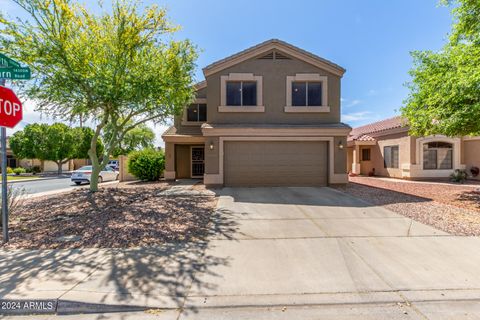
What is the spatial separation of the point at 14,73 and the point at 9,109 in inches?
28.7

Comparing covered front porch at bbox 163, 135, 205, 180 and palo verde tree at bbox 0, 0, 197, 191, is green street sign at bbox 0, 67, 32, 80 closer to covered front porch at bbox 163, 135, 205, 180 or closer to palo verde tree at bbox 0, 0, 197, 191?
palo verde tree at bbox 0, 0, 197, 191

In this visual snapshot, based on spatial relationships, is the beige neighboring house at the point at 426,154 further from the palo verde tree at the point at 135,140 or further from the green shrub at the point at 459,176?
the palo verde tree at the point at 135,140

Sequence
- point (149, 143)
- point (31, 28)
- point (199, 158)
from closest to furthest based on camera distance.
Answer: point (31, 28), point (199, 158), point (149, 143)

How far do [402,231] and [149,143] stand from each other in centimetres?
4272

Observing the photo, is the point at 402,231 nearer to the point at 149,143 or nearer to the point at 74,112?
the point at 74,112

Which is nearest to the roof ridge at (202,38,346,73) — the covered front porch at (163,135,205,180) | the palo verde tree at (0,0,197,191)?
the palo verde tree at (0,0,197,191)

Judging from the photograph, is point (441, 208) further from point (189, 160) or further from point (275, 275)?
point (189, 160)

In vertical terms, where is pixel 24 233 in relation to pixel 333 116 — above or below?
below

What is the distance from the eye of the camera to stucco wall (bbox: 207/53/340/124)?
488 inches

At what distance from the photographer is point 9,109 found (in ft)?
15.9

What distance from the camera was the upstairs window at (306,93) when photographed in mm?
12617

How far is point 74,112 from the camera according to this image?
990 centimetres

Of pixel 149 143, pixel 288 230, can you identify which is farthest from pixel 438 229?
pixel 149 143

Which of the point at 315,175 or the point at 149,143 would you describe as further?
the point at 149,143
